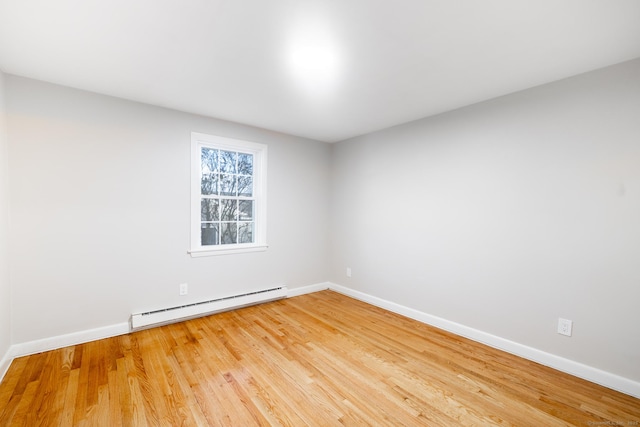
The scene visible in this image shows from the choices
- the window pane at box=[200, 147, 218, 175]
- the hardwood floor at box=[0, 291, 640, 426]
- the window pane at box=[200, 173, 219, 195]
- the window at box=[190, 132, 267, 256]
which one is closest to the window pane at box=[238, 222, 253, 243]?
the window at box=[190, 132, 267, 256]

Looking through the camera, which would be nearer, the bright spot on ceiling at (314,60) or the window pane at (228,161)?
the bright spot on ceiling at (314,60)

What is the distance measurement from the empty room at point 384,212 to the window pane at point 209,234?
0.02 meters

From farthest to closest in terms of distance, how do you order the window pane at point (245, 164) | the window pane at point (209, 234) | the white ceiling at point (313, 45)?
the window pane at point (245, 164) < the window pane at point (209, 234) < the white ceiling at point (313, 45)

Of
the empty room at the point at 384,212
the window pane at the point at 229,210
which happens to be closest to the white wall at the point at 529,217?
the empty room at the point at 384,212

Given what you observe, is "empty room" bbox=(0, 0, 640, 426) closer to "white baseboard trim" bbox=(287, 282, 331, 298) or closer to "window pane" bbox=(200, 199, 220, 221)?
"window pane" bbox=(200, 199, 220, 221)

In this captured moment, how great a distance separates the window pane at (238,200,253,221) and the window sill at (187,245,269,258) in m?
0.41

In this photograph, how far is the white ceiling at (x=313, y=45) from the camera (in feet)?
4.98

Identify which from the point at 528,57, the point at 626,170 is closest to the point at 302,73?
the point at 528,57

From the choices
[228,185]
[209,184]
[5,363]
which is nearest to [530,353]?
[228,185]

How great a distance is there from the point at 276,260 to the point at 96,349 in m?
2.11

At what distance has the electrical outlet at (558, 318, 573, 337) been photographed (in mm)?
2221

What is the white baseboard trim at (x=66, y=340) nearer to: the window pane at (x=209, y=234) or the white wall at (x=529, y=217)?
the window pane at (x=209, y=234)

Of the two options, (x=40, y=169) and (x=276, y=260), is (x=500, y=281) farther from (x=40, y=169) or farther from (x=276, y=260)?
(x=40, y=169)

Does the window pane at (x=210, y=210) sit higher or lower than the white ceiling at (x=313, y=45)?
lower
